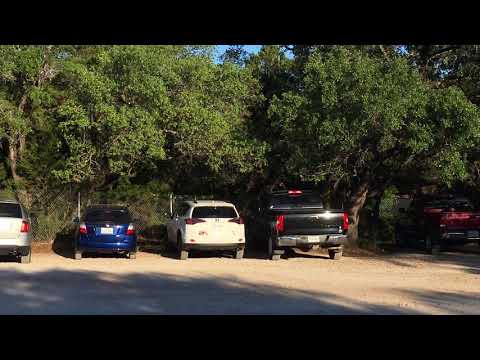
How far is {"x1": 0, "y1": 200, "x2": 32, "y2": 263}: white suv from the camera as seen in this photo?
16406 millimetres

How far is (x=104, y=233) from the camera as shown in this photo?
17.8m

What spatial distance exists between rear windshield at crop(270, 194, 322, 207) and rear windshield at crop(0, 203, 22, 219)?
679cm

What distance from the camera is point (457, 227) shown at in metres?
19.9

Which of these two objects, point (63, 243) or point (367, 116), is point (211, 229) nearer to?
point (367, 116)

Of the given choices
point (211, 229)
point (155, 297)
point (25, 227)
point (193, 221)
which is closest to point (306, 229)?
point (211, 229)

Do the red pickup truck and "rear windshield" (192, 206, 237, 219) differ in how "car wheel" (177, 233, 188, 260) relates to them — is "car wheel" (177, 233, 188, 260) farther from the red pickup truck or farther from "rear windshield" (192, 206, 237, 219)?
the red pickup truck

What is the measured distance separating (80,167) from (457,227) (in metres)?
11.3

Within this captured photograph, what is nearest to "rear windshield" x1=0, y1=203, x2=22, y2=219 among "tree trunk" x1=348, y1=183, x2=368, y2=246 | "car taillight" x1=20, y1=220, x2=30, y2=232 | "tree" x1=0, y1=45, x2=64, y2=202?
"car taillight" x1=20, y1=220, x2=30, y2=232

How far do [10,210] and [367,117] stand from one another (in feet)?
31.1

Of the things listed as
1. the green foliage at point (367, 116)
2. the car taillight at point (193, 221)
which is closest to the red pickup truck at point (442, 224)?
the green foliage at point (367, 116)

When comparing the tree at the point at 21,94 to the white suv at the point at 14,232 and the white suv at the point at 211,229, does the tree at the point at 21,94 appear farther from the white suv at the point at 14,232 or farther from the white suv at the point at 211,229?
the white suv at the point at 211,229
